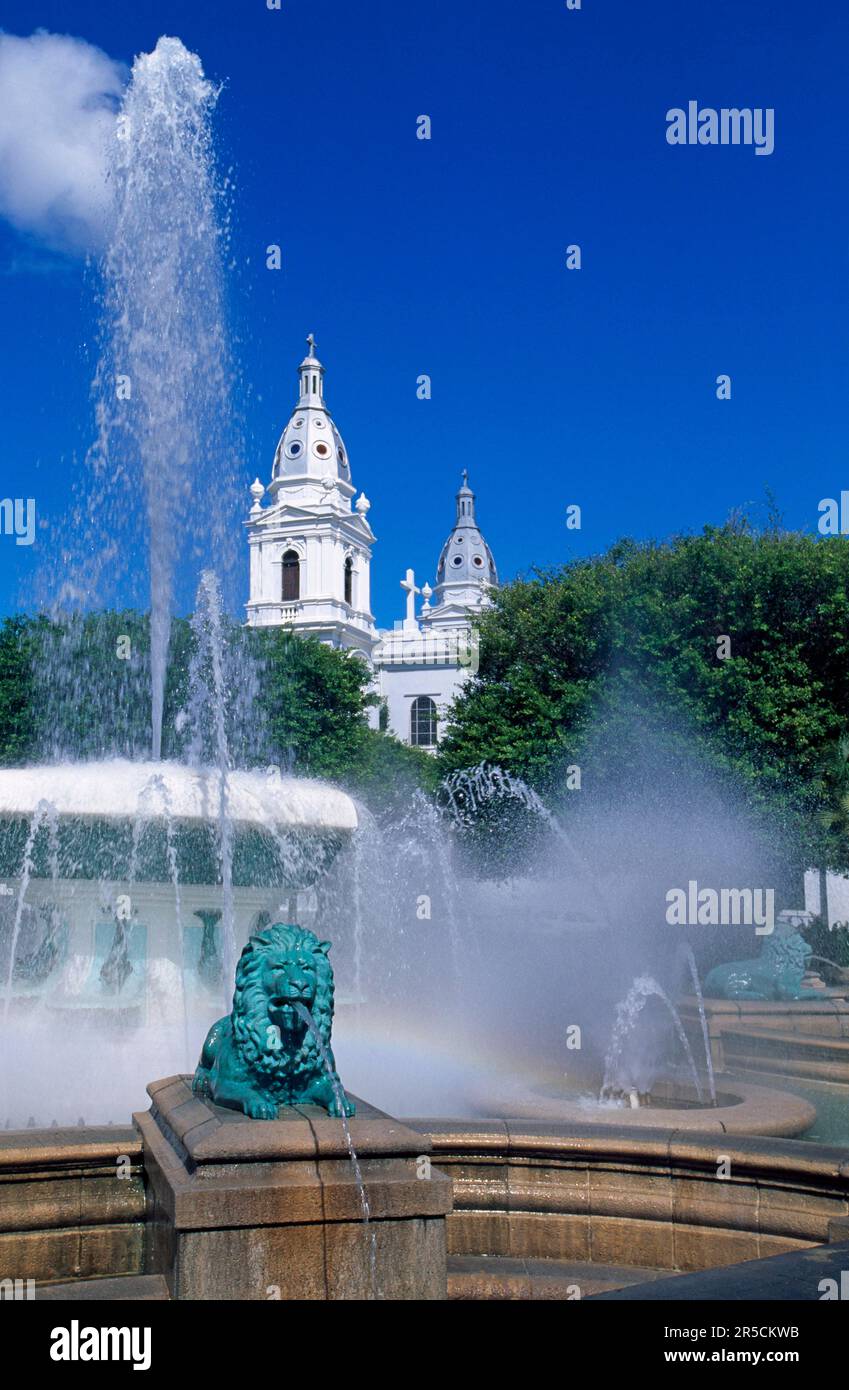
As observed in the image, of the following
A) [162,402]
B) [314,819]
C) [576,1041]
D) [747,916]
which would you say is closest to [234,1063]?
[314,819]

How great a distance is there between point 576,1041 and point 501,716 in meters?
14.4

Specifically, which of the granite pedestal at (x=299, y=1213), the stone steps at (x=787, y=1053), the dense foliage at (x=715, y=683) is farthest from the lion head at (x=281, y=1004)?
the dense foliage at (x=715, y=683)

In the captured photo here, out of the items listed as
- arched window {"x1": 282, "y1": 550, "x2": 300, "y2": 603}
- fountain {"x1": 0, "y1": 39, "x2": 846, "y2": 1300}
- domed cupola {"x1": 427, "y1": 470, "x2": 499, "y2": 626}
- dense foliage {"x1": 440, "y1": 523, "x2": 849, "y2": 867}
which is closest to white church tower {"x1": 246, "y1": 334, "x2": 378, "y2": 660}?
arched window {"x1": 282, "y1": 550, "x2": 300, "y2": 603}

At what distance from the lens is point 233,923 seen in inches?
429

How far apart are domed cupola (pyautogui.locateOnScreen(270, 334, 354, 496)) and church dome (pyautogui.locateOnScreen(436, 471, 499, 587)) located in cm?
2406

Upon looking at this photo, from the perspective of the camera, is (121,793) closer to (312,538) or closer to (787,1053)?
(787,1053)

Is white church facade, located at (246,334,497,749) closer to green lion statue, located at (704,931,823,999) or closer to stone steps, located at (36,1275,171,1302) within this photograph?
green lion statue, located at (704,931,823,999)

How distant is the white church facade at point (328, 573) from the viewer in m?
63.8

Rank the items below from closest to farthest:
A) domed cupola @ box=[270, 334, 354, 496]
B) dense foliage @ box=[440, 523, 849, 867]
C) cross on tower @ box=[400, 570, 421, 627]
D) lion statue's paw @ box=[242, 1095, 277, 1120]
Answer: lion statue's paw @ box=[242, 1095, 277, 1120], dense foliage @ box=[440, 523, 849, 867], domed cupola @ box=[270, 334, 354, 496], cross on tower @ box=[400, 570, 421, 627]

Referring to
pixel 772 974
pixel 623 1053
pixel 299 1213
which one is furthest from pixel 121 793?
pixel 772 974

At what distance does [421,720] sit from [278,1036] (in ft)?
212

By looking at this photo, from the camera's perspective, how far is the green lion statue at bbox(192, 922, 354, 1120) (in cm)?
480

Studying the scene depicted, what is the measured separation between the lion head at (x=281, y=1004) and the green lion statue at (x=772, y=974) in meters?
11.3

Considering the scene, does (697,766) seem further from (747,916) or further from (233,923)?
(233,923)
